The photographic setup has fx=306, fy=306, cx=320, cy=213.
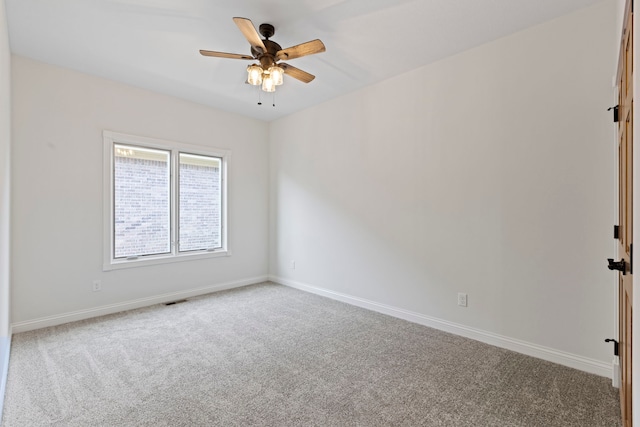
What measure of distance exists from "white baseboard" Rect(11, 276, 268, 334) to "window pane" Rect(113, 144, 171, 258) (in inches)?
23.7

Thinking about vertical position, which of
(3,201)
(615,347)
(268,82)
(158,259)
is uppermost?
(268,82)

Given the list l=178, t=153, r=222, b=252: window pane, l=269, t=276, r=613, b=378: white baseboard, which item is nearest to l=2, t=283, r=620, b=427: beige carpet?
l=269, t=276, r=613, b=378: white baseboard

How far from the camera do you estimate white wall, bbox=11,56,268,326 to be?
311 cm

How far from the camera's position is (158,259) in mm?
4070

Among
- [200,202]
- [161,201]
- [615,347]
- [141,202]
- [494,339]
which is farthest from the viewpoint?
[200,202]

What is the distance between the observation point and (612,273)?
2254 millimetres

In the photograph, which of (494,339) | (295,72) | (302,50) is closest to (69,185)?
(295,72)

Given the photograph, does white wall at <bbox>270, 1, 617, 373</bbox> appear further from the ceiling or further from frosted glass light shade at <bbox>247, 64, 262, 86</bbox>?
frosted glass light shade at <bbox>247, 64, 262, 86</bbox>

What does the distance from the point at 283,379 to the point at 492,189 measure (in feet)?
7.92

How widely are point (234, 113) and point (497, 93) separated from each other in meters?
3.62

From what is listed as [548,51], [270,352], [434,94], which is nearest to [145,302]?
[270,352]

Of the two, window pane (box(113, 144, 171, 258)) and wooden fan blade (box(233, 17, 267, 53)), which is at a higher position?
wooden fan blade (box(233, 17, 267, 53))

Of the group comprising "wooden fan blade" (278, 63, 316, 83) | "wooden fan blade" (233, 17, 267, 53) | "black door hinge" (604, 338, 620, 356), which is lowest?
"black door hinge" (604, 338, 620, 356)

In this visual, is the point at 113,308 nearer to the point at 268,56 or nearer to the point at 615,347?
the point at 268,56
